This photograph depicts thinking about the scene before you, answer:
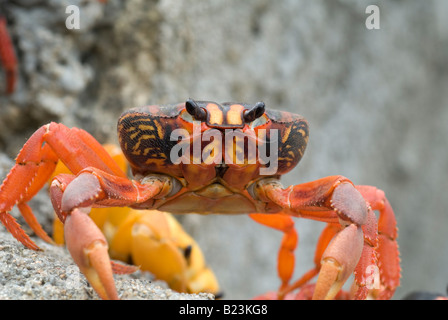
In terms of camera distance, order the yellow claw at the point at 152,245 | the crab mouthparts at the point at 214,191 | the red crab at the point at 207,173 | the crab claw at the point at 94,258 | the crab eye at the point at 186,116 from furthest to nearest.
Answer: the yellow claw at the point at 152,245, the crab mouthparts at the point at 214,191, the crab eye at the point at 186,116, the red crab at the point at 207,173, the crab claw at the point at 94,258

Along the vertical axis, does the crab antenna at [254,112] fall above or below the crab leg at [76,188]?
above

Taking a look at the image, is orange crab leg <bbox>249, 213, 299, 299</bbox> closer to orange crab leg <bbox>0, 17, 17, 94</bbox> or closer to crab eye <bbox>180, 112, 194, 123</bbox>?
crab eye <bbox>180, 112, 194, 123</bbox>

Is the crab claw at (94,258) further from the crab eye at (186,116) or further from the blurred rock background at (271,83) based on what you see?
the blurred rock background at (271,83)

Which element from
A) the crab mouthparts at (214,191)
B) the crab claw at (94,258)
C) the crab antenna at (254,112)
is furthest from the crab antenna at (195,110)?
the crab claw at (94,258)

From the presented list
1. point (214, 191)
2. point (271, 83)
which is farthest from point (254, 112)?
point (271, 83)

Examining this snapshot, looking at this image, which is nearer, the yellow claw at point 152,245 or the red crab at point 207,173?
the red crab at point 207,173

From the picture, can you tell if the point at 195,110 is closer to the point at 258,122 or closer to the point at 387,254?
the point at 258,122

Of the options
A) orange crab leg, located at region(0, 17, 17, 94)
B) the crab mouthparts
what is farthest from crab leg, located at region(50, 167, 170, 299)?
orange crab leg, located at region(0, 17, 17, 94)
